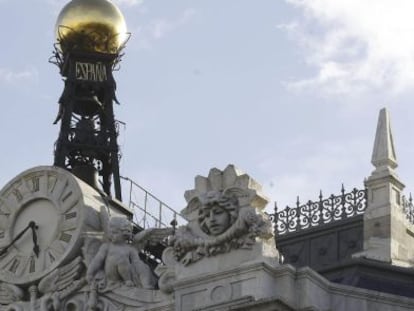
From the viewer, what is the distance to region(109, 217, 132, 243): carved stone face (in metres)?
A: 49.7

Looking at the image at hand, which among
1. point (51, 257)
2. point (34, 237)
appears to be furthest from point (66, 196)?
point (51, 257)

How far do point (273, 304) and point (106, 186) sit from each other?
56.7 ft

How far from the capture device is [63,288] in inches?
1972

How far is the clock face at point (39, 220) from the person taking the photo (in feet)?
165

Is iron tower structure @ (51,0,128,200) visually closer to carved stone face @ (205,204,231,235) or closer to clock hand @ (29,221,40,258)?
clock hand @ (29,221,40,258)

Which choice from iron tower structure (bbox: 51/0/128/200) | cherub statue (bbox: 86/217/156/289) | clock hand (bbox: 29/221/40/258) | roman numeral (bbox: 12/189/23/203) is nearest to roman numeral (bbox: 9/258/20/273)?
clock hand (bbox: 29/221/40/258)

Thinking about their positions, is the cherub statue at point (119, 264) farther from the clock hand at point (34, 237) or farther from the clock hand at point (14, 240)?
the clock hand at point (14, 240)

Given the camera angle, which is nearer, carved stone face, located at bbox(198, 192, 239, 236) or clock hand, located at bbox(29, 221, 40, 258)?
carved stone face, located at bbox(198, 192, 239, 236)

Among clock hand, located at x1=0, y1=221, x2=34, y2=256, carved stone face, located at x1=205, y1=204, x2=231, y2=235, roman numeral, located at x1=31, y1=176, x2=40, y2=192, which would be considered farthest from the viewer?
roman numeral, located at x1=31, y1=176, x2=40, y2=192

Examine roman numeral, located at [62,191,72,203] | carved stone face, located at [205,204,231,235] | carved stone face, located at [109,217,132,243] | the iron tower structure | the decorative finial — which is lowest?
carved stone face, located at [205,204,231,235]

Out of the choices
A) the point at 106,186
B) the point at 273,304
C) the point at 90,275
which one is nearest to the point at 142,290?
the point at 90,275

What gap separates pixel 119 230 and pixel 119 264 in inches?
35.4

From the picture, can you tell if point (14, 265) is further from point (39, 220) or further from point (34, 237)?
point (39, 220)

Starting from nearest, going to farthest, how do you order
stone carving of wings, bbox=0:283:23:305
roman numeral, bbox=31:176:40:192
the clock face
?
the clock face → stone carving of wings, bbox=0:283:23:305 → roman numeral, bbox=31:176:40:192
